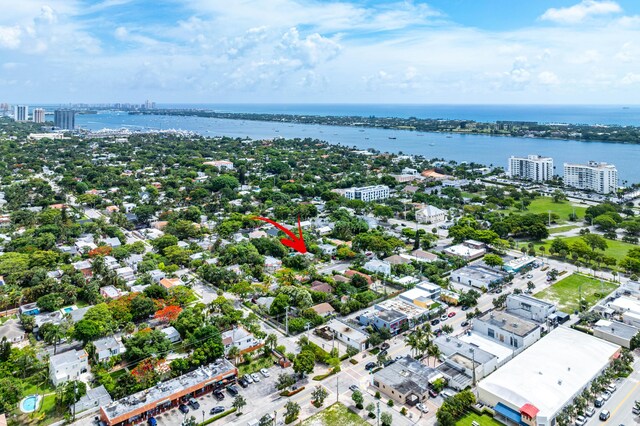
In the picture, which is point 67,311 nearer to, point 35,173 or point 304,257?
point 304,257

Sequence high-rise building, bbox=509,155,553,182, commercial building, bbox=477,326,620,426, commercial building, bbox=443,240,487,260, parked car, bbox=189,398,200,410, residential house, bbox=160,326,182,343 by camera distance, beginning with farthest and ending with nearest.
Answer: high-rise building, bbox=509,155,553,182 < commercial building, bbox=443,240,487,260 < residential house, bbox=160,326,182,343 < parked car, bbox=189,398,200,410 < commercial building, bbox=477,326,620,426

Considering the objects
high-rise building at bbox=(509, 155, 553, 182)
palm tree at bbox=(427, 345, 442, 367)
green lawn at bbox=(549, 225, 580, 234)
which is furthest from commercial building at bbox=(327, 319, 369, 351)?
high-rise building at bbox=(509, 155, 553, 182)

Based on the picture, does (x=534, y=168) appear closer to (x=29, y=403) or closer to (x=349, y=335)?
(x=349, y=335)

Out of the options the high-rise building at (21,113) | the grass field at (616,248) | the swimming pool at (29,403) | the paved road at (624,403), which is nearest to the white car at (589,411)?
the paved road at (624,403)

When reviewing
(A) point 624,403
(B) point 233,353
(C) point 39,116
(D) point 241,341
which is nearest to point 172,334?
(D) point 241,341

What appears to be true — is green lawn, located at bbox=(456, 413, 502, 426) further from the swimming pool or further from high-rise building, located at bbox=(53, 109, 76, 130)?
high-rise building, located at bbox=(53, 109, 76, 130)

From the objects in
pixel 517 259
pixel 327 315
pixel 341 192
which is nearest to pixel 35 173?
pixel 341 192

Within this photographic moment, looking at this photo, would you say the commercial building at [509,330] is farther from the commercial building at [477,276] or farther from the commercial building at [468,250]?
the commercial building at [468,250]
